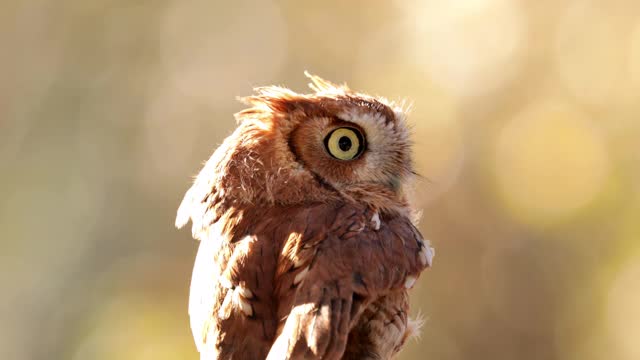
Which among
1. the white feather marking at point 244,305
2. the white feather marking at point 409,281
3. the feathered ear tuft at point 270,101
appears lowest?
the white feather marking at point 244,305

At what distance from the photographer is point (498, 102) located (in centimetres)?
1232

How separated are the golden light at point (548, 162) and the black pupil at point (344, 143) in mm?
7125

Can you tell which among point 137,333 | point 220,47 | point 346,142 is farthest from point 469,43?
point 346,142

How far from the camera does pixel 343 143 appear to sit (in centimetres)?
464

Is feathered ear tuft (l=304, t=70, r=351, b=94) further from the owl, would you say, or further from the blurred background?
the blurred background

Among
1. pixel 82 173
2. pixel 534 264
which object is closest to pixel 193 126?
pixel 82 173

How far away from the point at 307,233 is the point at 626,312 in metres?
7.79

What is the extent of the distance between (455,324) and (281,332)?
7.42m

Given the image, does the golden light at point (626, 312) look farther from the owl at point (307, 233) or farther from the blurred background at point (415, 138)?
the owl at point (307, 233)

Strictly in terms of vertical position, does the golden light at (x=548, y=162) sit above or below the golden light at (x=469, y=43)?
below

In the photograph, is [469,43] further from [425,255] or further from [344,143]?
[425,255]

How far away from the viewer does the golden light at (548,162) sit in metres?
11.6

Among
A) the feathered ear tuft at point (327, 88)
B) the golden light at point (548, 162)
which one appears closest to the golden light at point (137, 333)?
the golden light at point (548, 162)

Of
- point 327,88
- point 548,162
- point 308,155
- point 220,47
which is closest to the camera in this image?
point 308,155
